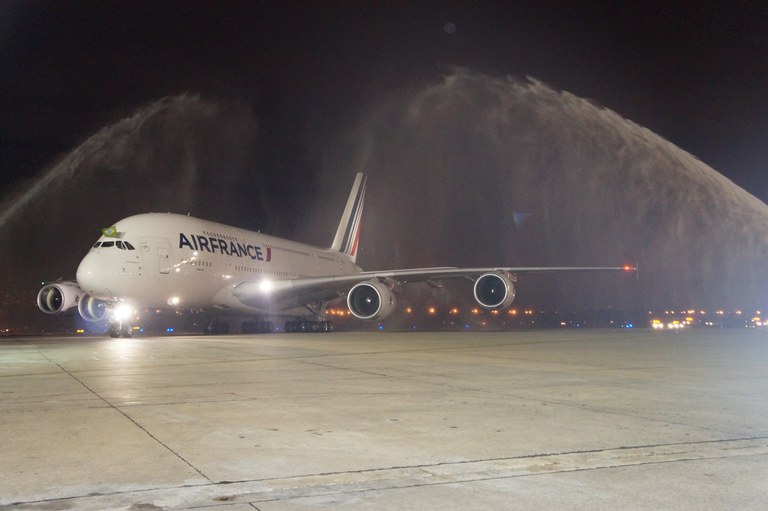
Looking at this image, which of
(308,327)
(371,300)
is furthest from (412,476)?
(308,327)

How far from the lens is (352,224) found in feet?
157

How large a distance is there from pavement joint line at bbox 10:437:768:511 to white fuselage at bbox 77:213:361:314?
22.6m

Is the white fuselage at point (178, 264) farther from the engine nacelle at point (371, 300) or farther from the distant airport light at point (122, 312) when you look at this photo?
the engine nacelle at point (371, 300)

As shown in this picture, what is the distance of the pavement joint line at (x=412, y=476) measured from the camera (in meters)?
4.66

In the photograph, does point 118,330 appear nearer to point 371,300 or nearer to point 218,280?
point 218,280

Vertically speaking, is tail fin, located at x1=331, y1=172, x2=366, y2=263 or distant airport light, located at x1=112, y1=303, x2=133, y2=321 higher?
tail fin, located at x1=331, y1=172, x2=366, y2=263

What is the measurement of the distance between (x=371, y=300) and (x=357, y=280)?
1787 mm

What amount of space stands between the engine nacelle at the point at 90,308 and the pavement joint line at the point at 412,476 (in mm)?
27535

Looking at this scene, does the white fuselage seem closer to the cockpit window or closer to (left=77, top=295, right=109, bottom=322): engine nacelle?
the cockpit window

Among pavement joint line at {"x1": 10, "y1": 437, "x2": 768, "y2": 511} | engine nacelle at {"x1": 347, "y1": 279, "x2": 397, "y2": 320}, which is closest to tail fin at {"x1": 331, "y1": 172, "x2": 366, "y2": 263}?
engine nacelle at {"x1": 347, "y1": 279, "x2": 397, "y2": 320}

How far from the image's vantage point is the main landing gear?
3644 centimetres

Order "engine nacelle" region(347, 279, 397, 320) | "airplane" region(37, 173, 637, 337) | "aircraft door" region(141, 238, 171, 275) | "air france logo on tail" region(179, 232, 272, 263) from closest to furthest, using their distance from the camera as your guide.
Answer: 1. "airplane" region(37, 173, 637, 337)
2. "aircraft door" region(141, 238, 171, 275)
3. "air france logo on tail" region(179, 232, 272, 263)
4. "engine nacelle" region(347, 279, 397, 320)

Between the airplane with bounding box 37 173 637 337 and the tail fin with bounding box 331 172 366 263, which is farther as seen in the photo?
A: the tail fin with bounding box 331 172 366 263

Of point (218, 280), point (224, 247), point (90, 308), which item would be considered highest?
point (224, 247)
